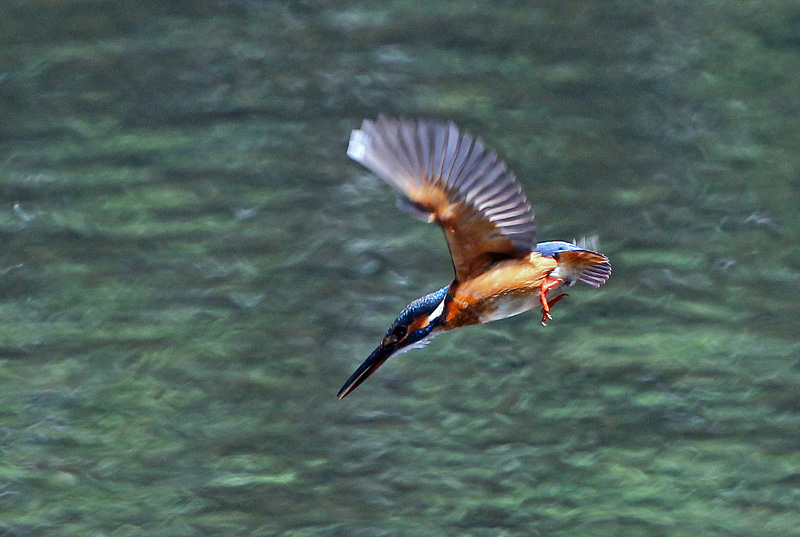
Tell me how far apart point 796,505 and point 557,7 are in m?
3.11

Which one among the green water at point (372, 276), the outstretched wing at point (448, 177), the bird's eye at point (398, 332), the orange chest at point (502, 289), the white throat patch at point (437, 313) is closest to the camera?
the outstretched wing at point (448, 177)

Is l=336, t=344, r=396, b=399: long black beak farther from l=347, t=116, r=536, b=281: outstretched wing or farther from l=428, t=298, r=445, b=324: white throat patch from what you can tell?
l=347, t=116, r=536, b=281: outstretched wing

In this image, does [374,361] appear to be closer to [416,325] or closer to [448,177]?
[416,325]

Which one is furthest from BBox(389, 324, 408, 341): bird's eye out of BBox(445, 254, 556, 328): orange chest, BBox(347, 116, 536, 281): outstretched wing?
BBox(347, 116, 536, 281): outstretched wing

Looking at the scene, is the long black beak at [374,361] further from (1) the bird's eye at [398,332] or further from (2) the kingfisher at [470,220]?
(2) the kingfisher at [470,220]

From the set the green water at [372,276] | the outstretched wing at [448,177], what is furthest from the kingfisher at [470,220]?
the green water at [372,276]

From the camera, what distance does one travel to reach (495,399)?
4.51m

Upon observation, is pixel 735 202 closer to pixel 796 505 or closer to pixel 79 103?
pixel 796 505

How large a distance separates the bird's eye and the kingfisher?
4 cm

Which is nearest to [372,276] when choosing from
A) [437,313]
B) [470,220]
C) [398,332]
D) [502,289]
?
[398,332]

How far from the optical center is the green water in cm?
421

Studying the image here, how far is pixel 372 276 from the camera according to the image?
496 centimetres

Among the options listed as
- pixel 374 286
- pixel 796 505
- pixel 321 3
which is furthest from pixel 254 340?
pixel 321 3

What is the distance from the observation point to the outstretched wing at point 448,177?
262 cm
